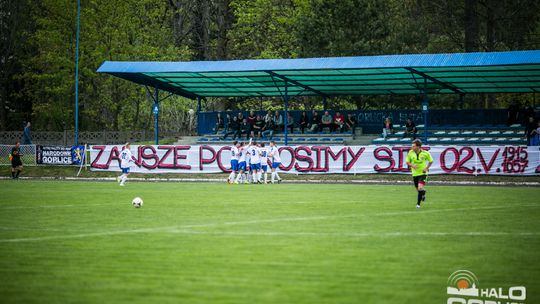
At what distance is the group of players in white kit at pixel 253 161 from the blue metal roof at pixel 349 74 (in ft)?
18.2

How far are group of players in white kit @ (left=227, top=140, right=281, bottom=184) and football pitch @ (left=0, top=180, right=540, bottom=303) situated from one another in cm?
1331

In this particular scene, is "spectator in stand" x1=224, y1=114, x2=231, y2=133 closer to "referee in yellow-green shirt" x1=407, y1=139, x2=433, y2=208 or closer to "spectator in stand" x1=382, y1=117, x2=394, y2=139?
"spectator in stand" x1=382, y1=117, x2=394, y2=139

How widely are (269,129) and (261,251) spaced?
34.0 meters

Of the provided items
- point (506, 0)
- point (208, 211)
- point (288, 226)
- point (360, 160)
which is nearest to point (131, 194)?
point (208, 211)

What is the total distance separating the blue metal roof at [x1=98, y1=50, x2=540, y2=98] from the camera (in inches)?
1412

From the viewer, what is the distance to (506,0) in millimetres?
52000

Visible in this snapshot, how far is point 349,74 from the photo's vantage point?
39.9 metres

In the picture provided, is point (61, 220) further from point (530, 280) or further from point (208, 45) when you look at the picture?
point (208, 45)

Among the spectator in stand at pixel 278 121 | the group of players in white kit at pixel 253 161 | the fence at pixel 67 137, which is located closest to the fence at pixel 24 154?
the fence at pixel 67 137

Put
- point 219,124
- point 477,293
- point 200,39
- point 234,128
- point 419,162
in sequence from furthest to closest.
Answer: point 200,39 < point 219,124 < point 234,128 < point 419,162 < point 477,293

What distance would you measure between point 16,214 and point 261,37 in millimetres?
44758

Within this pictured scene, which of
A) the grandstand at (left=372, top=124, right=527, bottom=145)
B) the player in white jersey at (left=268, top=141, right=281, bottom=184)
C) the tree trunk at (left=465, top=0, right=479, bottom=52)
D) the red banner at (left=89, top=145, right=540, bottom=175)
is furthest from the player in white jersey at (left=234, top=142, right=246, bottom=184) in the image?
the tree trunk at (left=465, top=0, right=479, bottom=52)

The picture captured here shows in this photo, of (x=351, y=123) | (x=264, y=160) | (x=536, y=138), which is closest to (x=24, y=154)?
(x=264, y=160)

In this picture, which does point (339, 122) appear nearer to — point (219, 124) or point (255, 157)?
point (219, 124)
